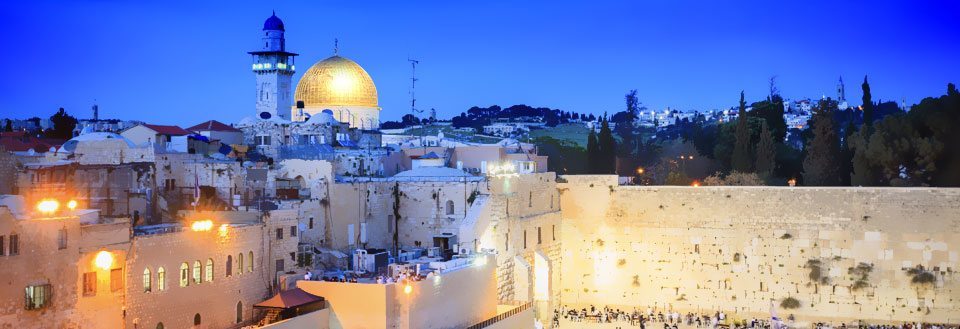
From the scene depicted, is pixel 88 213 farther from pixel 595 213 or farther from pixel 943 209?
pixel 943 209

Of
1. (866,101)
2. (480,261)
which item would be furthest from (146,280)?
(866,101)

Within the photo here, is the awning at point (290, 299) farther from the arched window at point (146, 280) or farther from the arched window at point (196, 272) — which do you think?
the arched window at point (146, 280)

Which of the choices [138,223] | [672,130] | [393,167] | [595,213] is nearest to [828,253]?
[595,213]

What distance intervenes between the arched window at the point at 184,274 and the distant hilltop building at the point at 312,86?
64.3 ft

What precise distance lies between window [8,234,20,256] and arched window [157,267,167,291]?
10.2ft

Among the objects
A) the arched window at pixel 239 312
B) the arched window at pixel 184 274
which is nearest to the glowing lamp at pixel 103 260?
the arched window at pixel 184 274

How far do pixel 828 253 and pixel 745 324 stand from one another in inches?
113

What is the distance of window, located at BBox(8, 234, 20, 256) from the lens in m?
18.4

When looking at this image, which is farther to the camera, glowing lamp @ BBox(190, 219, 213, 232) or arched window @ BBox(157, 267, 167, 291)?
glowing lamp @ BBox(190, 219, 213, 232)

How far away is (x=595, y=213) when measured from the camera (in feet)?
113

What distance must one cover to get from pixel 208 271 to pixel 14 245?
15.1 ft

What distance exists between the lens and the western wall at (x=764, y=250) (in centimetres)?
3119

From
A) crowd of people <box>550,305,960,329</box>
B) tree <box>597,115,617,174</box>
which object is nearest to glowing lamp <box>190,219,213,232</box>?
crowd of people <box>550,305,960,329</box>

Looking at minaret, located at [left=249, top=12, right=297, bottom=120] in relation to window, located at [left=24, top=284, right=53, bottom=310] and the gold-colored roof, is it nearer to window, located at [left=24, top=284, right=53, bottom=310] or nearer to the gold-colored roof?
the gold-colored roof
